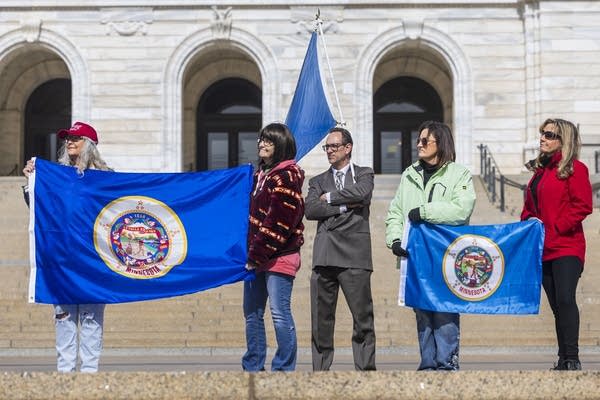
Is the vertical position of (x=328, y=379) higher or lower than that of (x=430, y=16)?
lower

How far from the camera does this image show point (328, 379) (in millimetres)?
5637

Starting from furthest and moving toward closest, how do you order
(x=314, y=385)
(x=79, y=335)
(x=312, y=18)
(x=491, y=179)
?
(x=312, y=18)
(x=491, y=179)
(x=79, y=335)
(x=314, y=385)

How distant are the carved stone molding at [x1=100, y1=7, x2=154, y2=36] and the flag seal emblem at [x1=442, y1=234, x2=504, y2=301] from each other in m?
19.5

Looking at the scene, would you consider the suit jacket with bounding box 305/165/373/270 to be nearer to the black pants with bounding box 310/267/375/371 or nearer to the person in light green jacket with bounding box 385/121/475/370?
the black pants with bounding box 310/267/375/371

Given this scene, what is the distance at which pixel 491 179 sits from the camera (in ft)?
71.0

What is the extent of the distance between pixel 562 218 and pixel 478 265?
728 millimetres

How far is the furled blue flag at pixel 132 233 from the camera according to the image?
720 centimetres

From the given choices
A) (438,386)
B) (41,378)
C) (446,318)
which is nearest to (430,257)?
(446,318)

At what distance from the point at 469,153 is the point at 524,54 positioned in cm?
301

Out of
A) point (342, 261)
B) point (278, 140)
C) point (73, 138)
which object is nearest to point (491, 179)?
point (342, 261)

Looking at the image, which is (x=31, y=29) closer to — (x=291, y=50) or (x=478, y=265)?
(x=291, y=50)

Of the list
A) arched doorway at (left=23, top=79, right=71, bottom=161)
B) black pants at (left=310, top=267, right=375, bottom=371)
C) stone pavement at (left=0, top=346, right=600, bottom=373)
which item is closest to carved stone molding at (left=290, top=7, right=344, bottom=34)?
arched doorway at (left=23, top=79, right=71, bottom=161)

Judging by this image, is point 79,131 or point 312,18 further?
point 312,18

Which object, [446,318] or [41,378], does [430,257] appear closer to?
→ [446,318]
